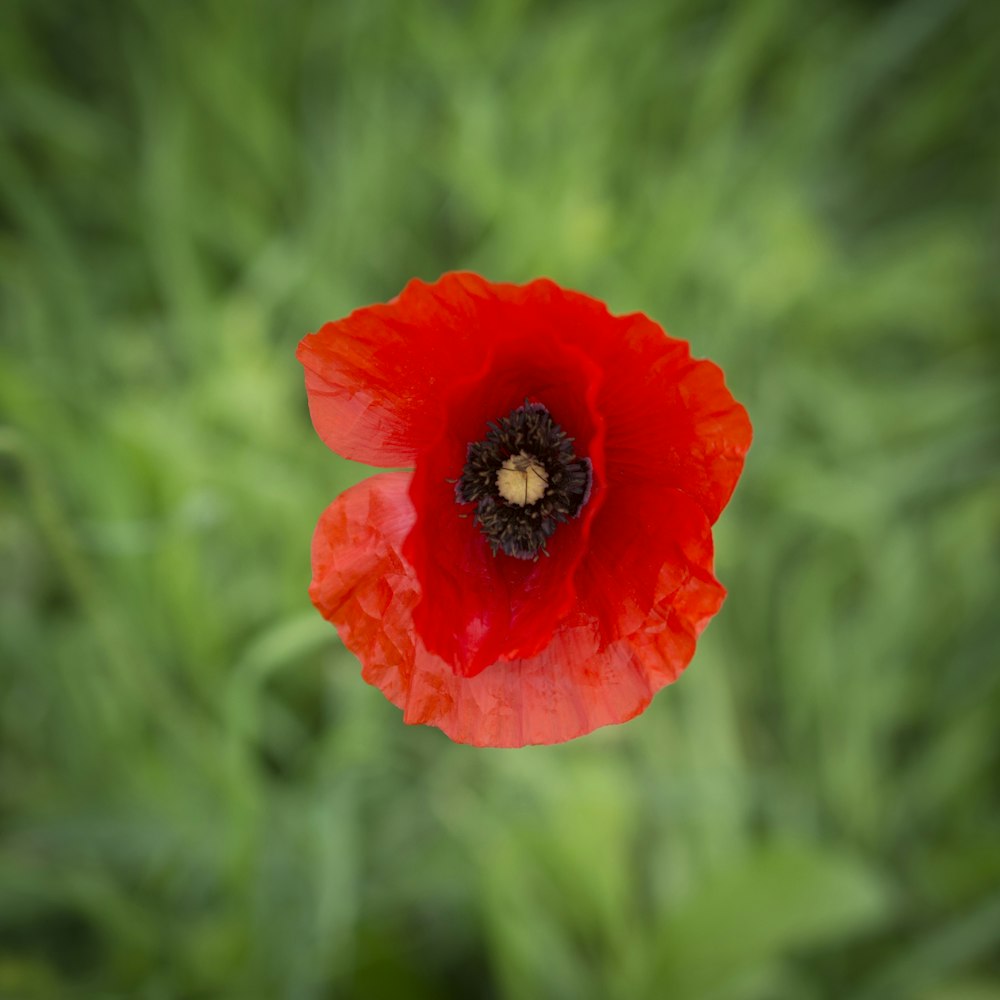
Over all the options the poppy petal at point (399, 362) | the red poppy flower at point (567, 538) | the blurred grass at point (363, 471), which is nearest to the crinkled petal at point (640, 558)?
the red poppy flower at point (567, 538)

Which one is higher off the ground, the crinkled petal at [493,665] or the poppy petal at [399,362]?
the poppy petal at [399,362]

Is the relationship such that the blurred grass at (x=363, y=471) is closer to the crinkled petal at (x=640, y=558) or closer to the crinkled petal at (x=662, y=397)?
the crinkled petal at (x=640, y=558)

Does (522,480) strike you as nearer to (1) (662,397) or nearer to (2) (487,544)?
(2) (487,544)

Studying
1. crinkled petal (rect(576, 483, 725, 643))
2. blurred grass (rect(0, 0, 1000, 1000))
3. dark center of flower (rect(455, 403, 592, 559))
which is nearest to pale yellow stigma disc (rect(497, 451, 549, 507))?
dark center of flower (rect(455, 403, 592, 559))

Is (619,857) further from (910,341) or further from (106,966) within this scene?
(910,341)

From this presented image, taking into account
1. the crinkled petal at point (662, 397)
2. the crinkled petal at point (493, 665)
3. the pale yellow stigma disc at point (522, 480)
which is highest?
the pale yellow stigma disc at point (522, 480)

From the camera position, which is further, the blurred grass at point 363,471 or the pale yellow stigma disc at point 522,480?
the blurred grass at point 363,471

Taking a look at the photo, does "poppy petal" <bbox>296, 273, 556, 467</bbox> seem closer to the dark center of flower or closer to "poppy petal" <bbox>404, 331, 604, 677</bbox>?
"poppy petal" <bbox>404, 331, 604, 677</bbox>
